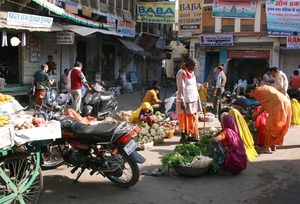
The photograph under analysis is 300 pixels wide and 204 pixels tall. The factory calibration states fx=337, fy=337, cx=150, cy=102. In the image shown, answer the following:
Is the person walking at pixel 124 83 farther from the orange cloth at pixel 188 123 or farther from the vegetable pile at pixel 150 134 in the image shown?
the orange cloth at pixel 188 123

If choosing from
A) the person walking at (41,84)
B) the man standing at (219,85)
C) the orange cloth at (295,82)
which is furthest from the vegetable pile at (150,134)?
the orange cloth at (295,82)

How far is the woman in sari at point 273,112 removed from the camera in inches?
250

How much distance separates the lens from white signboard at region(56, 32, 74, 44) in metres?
13.3

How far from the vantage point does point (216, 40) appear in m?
21.5

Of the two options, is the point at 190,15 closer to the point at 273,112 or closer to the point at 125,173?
the point at 273,112

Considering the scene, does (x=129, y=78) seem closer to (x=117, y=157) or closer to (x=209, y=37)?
(x=209, y=37)

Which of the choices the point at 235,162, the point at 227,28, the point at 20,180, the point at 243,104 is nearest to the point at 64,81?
the point at 243,104

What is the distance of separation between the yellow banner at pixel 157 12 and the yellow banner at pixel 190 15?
0.98 meters

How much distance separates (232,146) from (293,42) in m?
15.9

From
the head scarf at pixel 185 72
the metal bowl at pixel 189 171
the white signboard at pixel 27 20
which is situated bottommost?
the metal bowl at pixel 189 171

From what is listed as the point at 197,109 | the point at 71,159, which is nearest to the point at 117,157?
the point at 71,159

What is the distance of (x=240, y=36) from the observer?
2117 cm

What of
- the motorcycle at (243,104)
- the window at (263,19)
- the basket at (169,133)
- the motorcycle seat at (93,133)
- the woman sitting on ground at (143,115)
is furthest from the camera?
the window at (263,19)

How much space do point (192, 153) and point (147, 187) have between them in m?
1.10
